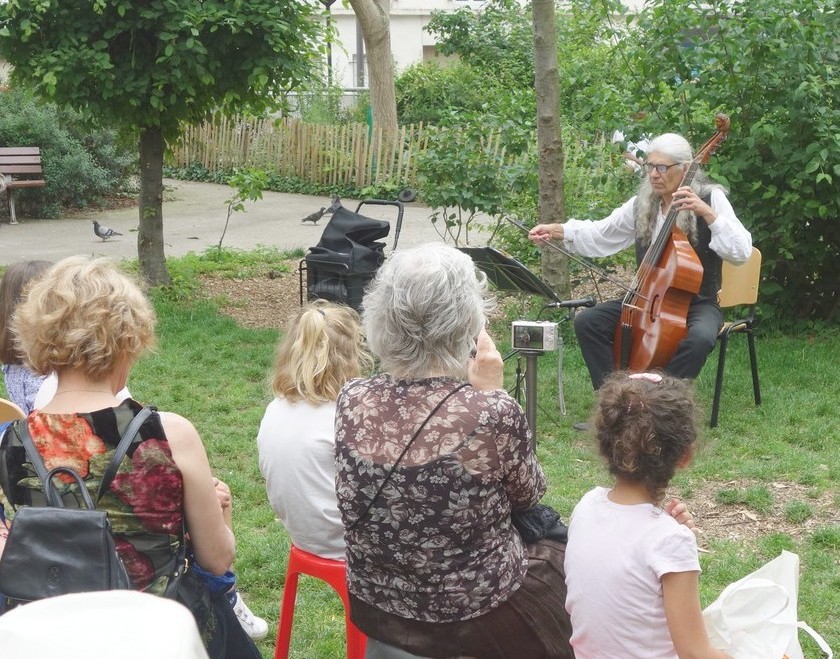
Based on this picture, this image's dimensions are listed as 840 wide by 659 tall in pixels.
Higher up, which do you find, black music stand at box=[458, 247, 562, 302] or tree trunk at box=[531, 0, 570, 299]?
tree trunk at box=[531, 0, 570, 299]

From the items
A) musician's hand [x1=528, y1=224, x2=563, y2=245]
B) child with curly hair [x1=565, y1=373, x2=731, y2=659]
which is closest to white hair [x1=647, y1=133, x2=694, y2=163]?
musician's hand [x1=528, y1=224, x2=563, y2=245]

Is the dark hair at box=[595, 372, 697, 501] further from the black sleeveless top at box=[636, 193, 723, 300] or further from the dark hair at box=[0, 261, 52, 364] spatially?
the black sleeveless top at box=[636, 193, 723, 300]

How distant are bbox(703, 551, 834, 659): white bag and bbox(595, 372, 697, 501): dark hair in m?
0.29

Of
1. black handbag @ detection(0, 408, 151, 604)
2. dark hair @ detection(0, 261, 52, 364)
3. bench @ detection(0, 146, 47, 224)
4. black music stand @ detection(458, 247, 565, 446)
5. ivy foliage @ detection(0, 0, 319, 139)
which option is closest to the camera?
black handbag @ detection(0, 408, 151, 604)

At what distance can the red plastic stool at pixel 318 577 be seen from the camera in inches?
117

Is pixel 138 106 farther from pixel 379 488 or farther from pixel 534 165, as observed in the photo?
pixel 379 488

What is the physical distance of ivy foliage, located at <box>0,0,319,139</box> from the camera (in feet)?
23.1

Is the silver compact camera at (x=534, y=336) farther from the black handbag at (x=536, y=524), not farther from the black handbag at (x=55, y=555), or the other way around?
the black handbag at (x=55, y=555)

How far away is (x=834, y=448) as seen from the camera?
508 centimetres

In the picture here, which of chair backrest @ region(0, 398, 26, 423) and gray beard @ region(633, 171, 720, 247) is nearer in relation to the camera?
chair backrest @ region(0, 398, 26, 423)

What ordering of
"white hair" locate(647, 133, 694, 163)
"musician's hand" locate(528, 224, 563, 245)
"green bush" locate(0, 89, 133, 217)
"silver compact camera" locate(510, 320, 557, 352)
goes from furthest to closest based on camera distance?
"green bush" locate(0, 89, 133, 217), "musician's hand" locate(528, 224, 563, 245), "white hair" locate(647, 133, 694, 163), "silver compact camera" locate(510, 320, 557, 352)

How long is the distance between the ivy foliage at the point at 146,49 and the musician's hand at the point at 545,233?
2772 mm

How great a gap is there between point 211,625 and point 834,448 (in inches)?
144

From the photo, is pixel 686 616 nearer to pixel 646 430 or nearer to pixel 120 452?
pixel 646 430
